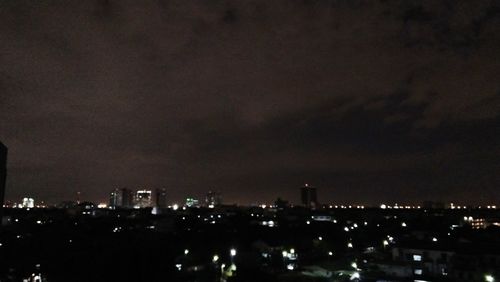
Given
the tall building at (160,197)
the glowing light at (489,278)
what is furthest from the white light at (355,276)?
the tall building at (160,197)

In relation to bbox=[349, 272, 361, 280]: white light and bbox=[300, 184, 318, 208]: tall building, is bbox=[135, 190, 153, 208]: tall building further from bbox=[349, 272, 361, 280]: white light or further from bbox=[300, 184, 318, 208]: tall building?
bbox=[349, 272, 361, 280]: white light

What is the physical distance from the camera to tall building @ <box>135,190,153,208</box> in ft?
461

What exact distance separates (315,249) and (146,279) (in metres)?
16.0

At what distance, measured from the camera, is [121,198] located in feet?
452

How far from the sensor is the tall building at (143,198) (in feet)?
461

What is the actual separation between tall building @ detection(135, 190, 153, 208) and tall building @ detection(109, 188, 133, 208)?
8.70ft

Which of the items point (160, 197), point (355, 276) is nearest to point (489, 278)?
point (355, 276)

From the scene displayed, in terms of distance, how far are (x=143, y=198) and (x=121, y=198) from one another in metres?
8.10

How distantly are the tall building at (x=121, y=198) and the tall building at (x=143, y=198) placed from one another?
265 cm

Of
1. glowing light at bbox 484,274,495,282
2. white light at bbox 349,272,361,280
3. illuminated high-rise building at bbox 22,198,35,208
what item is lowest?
glowing light at bbox 484,274,495,282

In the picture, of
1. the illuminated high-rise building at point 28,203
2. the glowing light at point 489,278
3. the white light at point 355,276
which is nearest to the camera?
the glowing light at point 489,278

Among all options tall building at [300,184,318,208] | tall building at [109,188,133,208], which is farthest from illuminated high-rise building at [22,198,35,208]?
tall building at [300,184,318,208]

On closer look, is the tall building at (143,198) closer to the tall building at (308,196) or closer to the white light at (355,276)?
the tall building at (308,196)

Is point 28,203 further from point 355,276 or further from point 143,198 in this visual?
point 355,276
